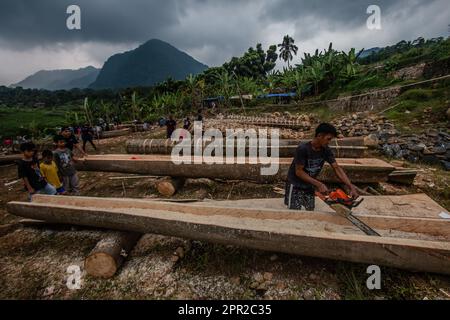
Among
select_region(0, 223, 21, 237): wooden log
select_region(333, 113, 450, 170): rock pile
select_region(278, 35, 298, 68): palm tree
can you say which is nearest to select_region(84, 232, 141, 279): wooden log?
select_region(0, 223, 21, 237): wooden log

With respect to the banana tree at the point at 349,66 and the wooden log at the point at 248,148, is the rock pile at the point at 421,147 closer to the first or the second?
the wooden log at the point at 248,148

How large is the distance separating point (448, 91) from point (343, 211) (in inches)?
409

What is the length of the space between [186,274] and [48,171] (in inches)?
127

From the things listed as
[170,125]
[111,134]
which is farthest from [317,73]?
[111,134]

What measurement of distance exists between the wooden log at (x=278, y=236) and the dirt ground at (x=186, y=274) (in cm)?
33

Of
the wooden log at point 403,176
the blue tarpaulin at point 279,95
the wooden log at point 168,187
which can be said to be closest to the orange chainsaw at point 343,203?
the wooden log at point 403,176

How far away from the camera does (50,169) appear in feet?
12.4

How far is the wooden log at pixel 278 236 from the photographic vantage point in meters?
1.79

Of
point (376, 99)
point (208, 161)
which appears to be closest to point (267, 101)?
point (376, 99)

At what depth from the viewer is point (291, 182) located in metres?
2.75

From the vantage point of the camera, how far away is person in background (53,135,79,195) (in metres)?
4.04

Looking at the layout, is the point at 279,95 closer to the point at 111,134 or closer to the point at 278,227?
the point at 111,134

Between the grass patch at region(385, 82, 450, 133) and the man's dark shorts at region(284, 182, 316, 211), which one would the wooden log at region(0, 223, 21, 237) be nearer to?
the man's dark shorts at region(284, 182, 316, 211)

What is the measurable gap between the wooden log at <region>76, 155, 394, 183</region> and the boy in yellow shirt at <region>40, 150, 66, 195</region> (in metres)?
0.91
